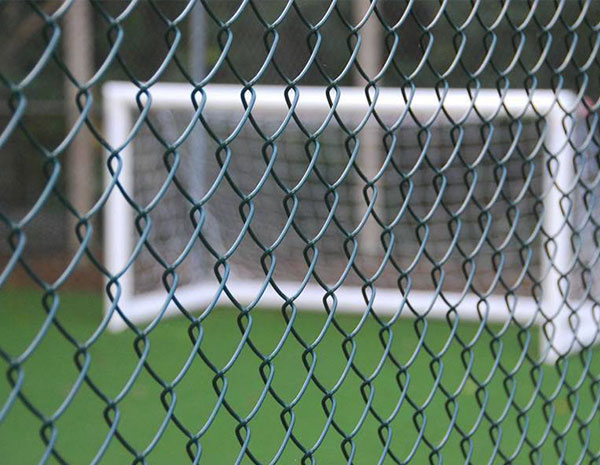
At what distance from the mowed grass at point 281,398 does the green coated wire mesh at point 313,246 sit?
17 millimetres

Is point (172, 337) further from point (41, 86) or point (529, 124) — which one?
point (41, 86)

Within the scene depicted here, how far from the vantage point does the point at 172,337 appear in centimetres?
509

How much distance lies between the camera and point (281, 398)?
365 centimetres

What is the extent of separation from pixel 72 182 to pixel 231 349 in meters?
3.19

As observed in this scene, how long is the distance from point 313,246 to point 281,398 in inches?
90.3

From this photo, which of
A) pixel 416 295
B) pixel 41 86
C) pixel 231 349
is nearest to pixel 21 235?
pixel 231 349

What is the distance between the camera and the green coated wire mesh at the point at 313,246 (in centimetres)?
204

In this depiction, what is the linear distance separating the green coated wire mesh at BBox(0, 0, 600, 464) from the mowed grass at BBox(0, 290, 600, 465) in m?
0.02

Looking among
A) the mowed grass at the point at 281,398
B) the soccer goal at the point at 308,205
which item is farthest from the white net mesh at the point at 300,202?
the mowed grass at the point at 281,398

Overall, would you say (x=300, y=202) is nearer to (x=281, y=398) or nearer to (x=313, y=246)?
(x=281, y=398)

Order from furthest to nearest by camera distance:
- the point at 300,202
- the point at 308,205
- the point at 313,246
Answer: the point at 308,205, the point at 300,202, the point at 313,246

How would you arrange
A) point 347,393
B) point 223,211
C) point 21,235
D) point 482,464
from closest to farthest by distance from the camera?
point 21,235 → point 482,464 → point 347,393 → point 223,211

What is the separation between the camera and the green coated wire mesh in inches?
80.4

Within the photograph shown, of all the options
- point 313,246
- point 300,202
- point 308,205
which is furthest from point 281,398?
point 308,205
